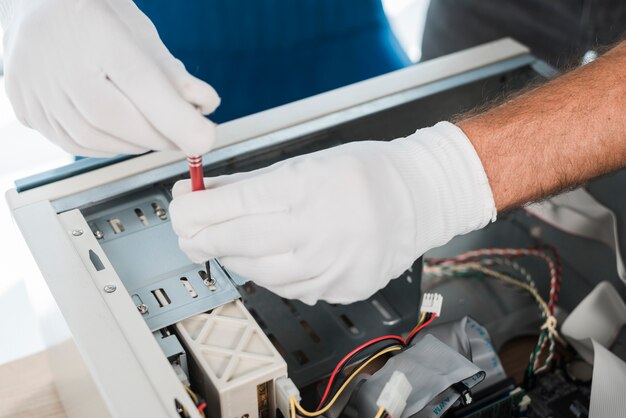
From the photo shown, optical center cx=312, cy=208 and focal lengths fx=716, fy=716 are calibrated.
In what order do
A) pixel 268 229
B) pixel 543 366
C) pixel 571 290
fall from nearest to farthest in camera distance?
pixel 268 229 → pixel 543 366 → pixel 571 290

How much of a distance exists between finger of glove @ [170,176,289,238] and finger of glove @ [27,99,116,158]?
20 centimetres

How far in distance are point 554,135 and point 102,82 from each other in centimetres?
52

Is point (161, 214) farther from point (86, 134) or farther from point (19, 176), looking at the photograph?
point (19, 176)

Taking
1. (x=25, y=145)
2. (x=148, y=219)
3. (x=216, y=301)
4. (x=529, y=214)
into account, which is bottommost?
(x=529, y=214)

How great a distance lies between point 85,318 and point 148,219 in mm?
193

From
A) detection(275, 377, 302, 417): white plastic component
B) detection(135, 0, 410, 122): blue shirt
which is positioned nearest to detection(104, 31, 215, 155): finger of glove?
detection(275, 377, 302, 417): white plastic component

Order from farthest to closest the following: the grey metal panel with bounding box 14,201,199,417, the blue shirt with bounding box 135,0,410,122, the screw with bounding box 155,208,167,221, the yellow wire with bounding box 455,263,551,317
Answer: the blue shirt with bounding box 135,0,410,122
the yellow wire with bounding box 455,263,551,317
the screw with bounding box 155,208,167,221
the grey metal panel with bounding box 14,201,199,417

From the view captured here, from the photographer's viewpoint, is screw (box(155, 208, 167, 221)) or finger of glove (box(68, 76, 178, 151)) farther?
screw (box(155, 208, 167, 221))

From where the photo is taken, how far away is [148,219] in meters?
0.89


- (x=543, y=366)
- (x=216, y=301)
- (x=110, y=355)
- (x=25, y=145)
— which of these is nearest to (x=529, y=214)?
(x=543, y=366)

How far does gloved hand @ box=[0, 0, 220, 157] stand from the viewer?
72 centimetres

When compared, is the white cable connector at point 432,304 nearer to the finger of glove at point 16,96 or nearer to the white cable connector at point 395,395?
the white cable connector at point 395,395

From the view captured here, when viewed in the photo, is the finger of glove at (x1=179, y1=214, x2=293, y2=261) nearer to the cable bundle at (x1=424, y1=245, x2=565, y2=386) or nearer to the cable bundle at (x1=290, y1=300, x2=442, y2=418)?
the cable bundle at (x1=290, y1=300, x2=442, y2=418)

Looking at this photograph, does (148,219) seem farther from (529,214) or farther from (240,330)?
(529,214)
